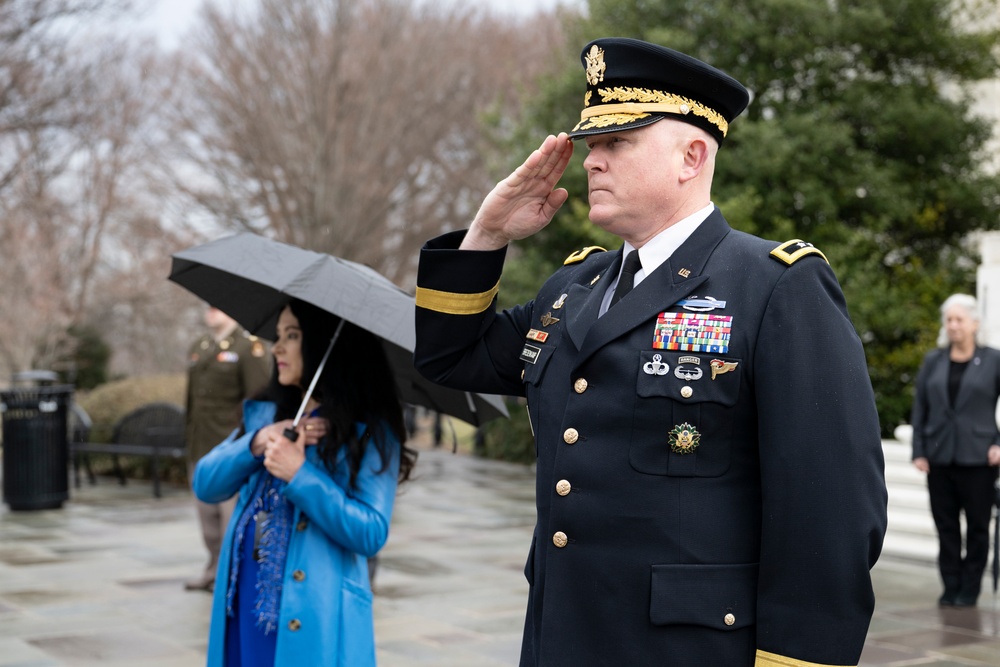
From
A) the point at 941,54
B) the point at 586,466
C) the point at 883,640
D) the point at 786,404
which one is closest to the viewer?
the point at 786,404

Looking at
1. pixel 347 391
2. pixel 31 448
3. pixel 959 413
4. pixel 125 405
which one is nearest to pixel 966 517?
pixel 959 413

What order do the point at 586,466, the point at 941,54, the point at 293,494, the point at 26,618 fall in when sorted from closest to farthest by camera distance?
the point at 586,466
the point at 293,494
the point at 26,618
the point at 941,54

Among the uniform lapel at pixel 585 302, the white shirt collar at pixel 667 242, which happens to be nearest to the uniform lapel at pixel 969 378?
the uniform lapel at pixel 585 302

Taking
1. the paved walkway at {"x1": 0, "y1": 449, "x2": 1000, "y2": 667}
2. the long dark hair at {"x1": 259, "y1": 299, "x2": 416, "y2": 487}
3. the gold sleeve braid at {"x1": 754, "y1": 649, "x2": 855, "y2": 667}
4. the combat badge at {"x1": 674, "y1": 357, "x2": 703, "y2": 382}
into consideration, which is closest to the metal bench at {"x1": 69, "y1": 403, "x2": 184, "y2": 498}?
the paved walkway at {"x1": 0, "y1": 449, "x2": 1000, "y2": 667}

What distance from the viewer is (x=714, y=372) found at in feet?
7.22

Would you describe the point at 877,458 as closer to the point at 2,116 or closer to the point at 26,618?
the point at 26,618

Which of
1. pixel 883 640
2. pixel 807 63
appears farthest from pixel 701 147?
pixel 807 63

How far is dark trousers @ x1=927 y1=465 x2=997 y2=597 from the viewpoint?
7953 millimetres

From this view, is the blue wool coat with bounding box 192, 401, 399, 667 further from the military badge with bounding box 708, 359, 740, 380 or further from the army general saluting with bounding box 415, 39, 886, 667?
the military badge with bounding box 708, 359, 740, 380

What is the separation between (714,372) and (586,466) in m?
0.31

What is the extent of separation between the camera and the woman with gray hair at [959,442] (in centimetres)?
798

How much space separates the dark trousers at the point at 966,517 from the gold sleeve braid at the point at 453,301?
6329 millimetres

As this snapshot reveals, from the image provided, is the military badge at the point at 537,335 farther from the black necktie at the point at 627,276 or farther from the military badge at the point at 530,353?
the black necktie at the point at 627,276

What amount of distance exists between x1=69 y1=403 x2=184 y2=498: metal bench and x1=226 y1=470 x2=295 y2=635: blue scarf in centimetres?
1030
